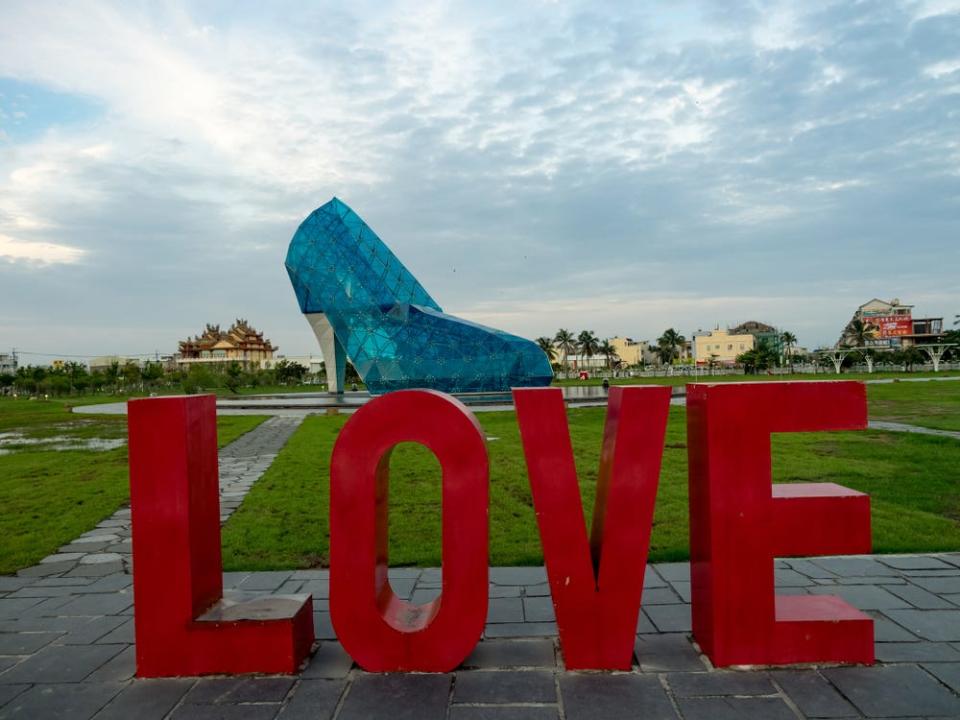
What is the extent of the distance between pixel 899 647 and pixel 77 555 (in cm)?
792

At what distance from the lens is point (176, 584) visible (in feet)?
14.9

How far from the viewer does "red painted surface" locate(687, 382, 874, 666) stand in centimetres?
442

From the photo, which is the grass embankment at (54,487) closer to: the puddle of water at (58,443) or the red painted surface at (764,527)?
the puddle of water at (58,443)

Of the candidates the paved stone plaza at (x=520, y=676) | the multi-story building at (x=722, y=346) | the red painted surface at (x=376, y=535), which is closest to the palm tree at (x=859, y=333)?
the multi-story building at (x=722, y=346)

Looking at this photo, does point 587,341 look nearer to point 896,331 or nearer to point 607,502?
point 896,331

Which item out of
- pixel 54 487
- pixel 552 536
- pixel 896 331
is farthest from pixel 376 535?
pixel 896 331

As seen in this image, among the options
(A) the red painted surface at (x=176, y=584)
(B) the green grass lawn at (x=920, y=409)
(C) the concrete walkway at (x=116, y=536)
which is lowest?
(B) the green grass lawn at (x=920, y=409)

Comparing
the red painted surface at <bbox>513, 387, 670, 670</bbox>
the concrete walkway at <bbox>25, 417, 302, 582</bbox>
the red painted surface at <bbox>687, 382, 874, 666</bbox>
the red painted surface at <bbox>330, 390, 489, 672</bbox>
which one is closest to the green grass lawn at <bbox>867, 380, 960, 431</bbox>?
the red painted surface at <bbox>687, 382, 874, 666</bbox>

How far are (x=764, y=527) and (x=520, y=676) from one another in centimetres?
191

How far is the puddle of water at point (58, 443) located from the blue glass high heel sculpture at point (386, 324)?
16351mm

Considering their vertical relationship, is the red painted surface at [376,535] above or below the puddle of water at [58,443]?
above

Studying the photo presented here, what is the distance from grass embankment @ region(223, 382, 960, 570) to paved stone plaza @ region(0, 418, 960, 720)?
1140 mm

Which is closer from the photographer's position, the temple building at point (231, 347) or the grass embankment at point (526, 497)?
the grass embankment at point (526, 497)

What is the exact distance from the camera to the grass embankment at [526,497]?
7.16 meters
